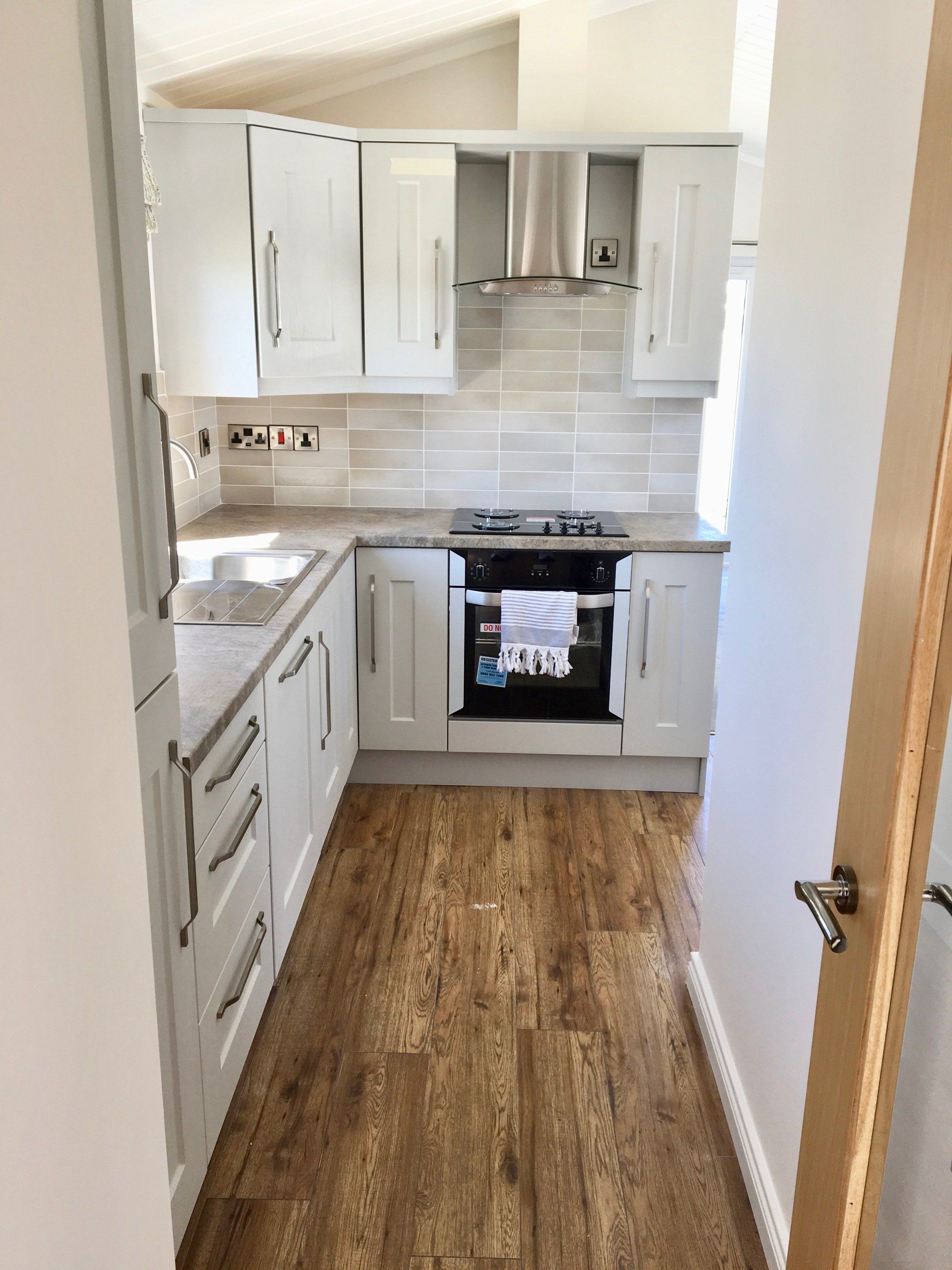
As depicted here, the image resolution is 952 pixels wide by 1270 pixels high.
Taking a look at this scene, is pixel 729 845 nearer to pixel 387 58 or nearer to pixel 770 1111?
pixel 770 1111

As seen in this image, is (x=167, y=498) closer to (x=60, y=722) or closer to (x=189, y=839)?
(x=189, y=839)

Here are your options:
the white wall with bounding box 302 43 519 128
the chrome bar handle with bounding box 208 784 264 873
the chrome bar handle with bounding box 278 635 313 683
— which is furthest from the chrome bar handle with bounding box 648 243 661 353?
the chrome bar handle with bounding box 208 784 264 873

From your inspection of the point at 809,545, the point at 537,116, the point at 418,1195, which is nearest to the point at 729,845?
the point at 809,545

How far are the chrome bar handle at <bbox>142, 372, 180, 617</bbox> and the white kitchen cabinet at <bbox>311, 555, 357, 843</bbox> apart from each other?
1244 millimetres

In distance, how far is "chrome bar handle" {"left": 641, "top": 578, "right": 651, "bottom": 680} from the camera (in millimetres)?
3408

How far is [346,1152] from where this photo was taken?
196cm

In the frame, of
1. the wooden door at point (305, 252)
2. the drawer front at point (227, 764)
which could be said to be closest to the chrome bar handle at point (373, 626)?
the wooden door at point (305, 252)

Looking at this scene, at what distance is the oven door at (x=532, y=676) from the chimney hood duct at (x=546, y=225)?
3.39 ft

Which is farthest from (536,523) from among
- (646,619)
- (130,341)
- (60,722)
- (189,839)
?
(60,722)

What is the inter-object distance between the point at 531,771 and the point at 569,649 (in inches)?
20.5

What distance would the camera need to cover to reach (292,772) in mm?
2408

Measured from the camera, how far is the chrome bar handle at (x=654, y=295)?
338cm

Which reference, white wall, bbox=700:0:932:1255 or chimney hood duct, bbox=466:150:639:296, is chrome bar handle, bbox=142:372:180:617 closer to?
white wall, bbox=700:0:932:1255

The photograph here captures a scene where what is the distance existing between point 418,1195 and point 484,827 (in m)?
1.56
